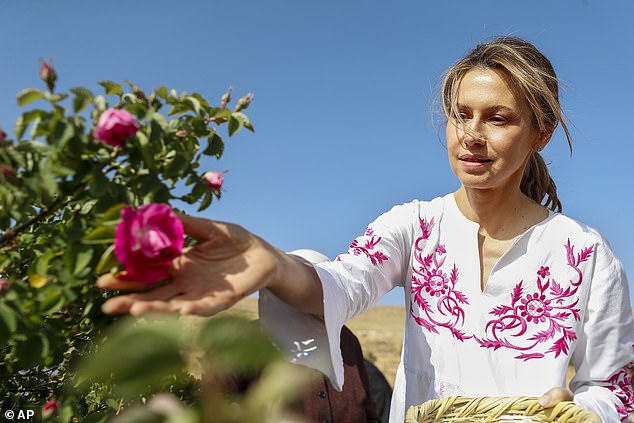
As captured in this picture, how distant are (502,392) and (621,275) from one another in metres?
0.64

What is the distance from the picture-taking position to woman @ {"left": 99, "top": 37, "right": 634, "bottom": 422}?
2.44 meters

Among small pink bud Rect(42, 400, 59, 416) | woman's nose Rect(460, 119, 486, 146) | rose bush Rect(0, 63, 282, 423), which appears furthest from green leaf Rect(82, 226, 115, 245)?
woman's nose Rect(460, 119, 486, 146)

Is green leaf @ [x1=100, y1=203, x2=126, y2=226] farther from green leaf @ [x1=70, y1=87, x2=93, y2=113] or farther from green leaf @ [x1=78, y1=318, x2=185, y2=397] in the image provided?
green leaf @ [x1=78, y1=318, x2=185, y2=397]

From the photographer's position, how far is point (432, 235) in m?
2.69

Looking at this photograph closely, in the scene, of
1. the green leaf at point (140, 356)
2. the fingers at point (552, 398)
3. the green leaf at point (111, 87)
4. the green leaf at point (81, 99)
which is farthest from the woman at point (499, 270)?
the green leaf at point (140, 356)

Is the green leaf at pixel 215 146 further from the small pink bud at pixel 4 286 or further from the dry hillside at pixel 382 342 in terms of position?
the dry hillside at pixel 382 342

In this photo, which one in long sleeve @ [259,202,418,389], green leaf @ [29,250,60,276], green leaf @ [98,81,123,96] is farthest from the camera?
long sleeve @ [259,202,418,389]

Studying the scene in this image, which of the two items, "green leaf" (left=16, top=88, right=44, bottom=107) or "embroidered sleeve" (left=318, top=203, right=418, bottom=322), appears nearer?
"green leaf" (left=16, top=88, right=44, bottom=107)

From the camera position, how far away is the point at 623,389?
245cm

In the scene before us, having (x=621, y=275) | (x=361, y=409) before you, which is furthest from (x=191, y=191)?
(x=361, y=409)

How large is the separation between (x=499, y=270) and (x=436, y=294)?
0.26 meters

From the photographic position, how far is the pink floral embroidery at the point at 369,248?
7.48ft

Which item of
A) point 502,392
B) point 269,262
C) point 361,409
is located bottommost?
point 361,409

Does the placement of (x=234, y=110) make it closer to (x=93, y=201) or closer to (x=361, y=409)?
→ (x=93, y=201)
